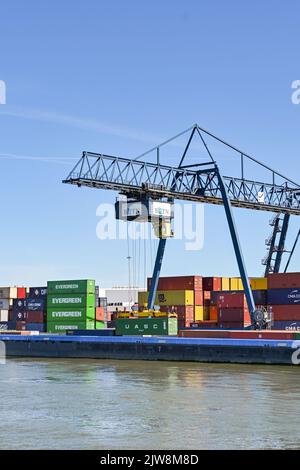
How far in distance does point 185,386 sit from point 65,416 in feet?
35.1

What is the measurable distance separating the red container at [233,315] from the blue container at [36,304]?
2008 centimetres

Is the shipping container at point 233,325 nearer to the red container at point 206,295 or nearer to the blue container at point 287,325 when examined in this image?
the blue container at point 287,325

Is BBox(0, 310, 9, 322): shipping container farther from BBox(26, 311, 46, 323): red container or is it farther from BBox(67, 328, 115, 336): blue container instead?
BBox(67, 328, 115, 336): blue container

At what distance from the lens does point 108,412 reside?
82.8 feet

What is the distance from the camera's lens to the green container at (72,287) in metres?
65.7

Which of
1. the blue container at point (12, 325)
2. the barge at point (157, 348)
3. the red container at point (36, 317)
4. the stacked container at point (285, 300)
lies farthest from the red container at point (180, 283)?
the blue container at point (12, 325)

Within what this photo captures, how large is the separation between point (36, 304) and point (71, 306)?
5927 mm

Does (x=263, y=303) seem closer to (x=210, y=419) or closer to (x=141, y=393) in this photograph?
(x=141, y=393)

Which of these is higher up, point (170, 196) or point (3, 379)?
point (170, 196)

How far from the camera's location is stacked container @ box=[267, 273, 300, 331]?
5566 cm

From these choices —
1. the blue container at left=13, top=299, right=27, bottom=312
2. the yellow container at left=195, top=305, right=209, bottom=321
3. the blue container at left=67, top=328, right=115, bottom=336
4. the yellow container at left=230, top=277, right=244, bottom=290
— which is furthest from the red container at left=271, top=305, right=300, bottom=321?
the blue container at left=13, top=299, right=27, bottom=312

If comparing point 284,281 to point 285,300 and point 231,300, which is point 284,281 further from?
point 231,300

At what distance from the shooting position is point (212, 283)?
64.0 m
